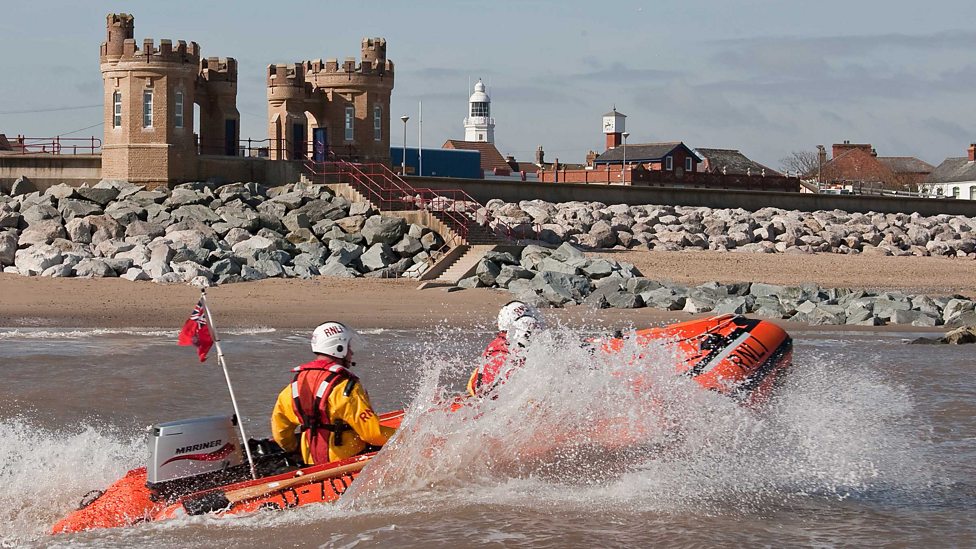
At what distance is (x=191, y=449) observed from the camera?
844cm

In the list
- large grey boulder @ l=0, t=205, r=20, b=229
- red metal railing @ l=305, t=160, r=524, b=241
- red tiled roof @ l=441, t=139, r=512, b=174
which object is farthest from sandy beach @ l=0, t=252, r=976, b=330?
red tiled roof @ l=441, t=139, r=512, b=174

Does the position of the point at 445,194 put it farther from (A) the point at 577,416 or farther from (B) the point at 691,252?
(A) the point at 577,416

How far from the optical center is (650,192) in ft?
140

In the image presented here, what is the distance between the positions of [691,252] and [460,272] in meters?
9.02

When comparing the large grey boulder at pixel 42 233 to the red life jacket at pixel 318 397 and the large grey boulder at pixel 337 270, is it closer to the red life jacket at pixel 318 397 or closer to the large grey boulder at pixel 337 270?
the large grey boulder at pixel 337 270

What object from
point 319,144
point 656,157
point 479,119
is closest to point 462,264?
point 319,144

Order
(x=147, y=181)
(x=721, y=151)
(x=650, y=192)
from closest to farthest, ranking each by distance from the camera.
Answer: (x=147, y=181) → (x=650, y=192) → (x=721, y=151)

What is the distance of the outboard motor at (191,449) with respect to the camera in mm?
8320

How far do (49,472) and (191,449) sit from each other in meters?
2.03

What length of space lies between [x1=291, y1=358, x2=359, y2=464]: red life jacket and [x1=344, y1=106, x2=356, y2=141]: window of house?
98.9ft

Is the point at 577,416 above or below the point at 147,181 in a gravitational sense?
below

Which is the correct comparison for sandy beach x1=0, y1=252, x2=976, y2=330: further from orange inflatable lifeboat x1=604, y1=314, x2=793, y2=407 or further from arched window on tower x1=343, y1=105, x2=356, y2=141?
arched window on tower x1=343, y1=105, x2=356, y2=141

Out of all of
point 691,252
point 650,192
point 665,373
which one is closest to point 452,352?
point 665,373

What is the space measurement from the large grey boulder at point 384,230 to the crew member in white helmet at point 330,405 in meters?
22.1
